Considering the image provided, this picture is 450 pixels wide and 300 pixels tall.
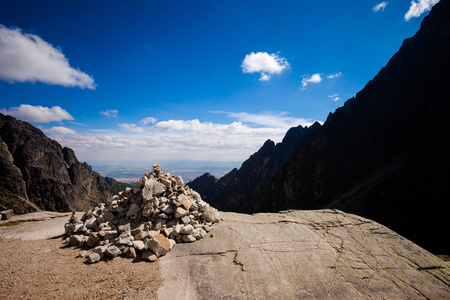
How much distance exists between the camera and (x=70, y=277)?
9102mm

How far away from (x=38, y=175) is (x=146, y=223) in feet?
628

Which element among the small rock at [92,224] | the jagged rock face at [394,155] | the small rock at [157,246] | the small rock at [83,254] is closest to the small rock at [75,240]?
the small rock at [92,224]

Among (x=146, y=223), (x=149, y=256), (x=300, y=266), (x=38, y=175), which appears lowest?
(x=300, y=266)

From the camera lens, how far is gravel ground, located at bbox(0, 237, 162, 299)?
803cm

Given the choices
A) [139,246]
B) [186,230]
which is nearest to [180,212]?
[186,230]

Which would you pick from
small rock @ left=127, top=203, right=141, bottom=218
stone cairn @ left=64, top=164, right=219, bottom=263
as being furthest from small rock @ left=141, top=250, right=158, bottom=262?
small rock @ left=127, top=203, right=141, bottom=218

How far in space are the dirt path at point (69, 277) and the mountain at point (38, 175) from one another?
16023 cm

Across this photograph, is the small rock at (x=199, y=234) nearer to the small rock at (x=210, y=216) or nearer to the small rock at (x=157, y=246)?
the small rock at (x=210, y=216)

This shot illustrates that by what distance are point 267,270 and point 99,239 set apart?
11.3 metres

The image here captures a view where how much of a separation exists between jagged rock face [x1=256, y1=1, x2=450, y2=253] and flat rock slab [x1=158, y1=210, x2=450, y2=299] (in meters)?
45.9

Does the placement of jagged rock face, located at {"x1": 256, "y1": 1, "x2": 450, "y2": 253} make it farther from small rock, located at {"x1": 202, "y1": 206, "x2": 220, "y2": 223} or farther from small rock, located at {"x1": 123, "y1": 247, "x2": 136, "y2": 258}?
small rock, located at {"x1": 123, "y1": 247, "x2": 136, "y2": 258}

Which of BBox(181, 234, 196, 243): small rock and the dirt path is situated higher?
BBox(181, 234, 196, 243): small rock

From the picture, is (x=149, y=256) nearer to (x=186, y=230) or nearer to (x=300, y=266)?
(x=186, y=230)


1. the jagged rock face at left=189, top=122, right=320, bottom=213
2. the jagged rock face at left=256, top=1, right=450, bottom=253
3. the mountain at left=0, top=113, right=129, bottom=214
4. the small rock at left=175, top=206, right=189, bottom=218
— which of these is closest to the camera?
the small rock at left=175, top=206, right=189, bottom=218
